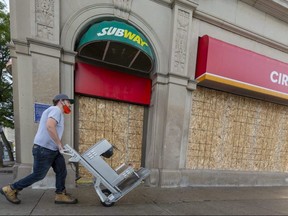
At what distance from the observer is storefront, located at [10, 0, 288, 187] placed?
138 inches

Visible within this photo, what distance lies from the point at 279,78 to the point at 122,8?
15.2 ft

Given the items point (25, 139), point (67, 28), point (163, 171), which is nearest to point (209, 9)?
point (67, 28)

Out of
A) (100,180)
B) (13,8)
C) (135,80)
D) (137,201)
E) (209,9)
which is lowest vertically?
(137,201)

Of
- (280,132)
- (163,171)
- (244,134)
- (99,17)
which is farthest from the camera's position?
(280,132)

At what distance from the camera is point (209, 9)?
15.9 ft

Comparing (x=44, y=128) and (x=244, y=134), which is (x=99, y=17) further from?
(x=244, y=134)

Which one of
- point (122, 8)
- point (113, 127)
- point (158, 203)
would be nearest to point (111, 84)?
point (113, 127)

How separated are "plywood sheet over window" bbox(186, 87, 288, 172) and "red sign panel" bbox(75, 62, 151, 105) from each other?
4.64ft

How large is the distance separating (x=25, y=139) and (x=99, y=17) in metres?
2.81

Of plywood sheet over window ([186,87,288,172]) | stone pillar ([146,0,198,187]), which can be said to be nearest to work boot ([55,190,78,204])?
stone pillar ([146,0,198,187])

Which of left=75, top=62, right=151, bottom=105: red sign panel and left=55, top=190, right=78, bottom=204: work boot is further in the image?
left=75, top=62, right=151, bottom=105: red sign panel

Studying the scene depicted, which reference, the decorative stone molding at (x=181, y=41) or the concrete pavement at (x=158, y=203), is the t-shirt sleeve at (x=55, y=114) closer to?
the concrete pavement at (x=158, y=203)

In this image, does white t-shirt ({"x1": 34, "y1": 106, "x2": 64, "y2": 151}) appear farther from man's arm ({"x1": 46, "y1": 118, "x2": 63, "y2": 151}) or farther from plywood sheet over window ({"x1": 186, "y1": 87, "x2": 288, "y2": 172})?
plywood sheet over window ({"x1": 186, "y1": 87, "x2": 288, "y2": 172})

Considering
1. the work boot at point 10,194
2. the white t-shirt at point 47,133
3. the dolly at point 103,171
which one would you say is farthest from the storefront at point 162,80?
the dolly at point 103,171
